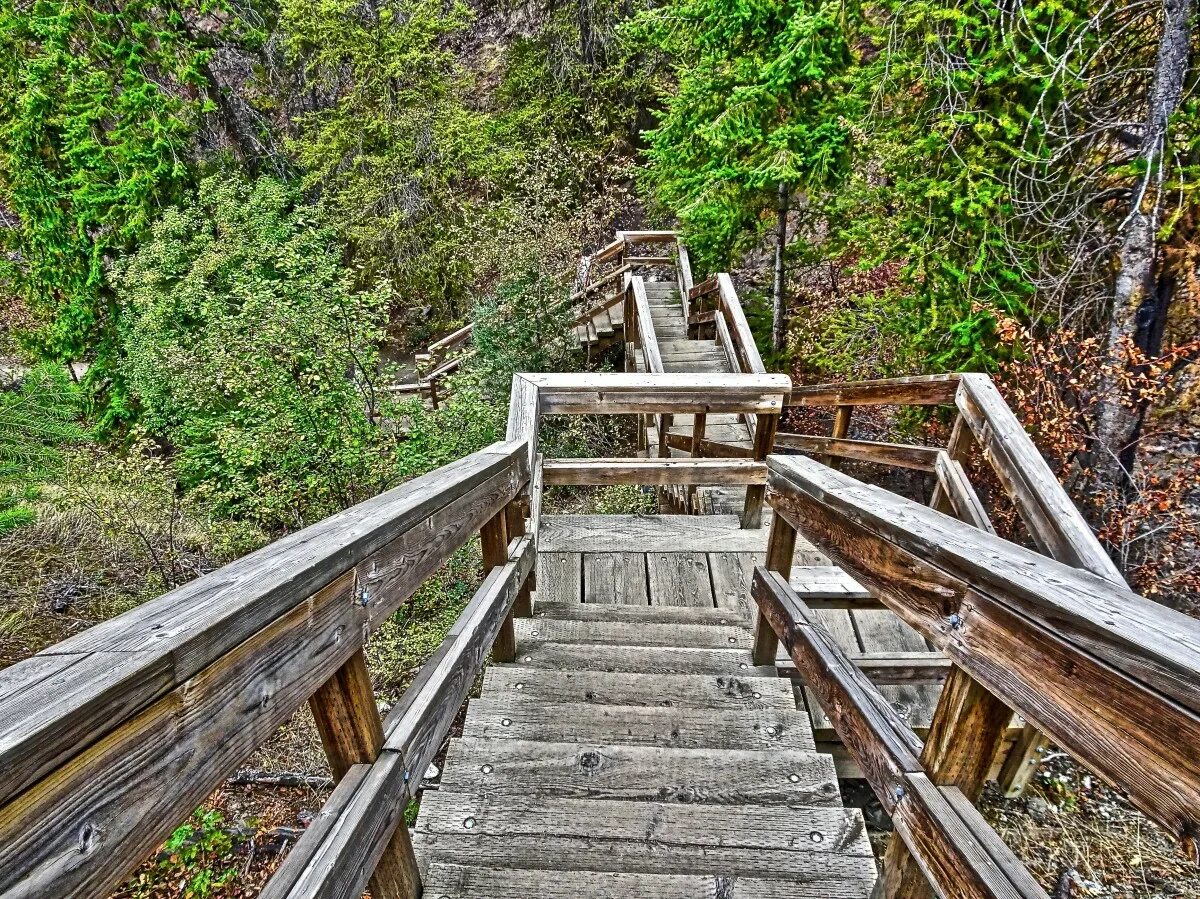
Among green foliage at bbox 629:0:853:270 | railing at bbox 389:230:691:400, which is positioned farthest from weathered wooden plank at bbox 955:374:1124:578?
railing at bbox 389:230:691:400

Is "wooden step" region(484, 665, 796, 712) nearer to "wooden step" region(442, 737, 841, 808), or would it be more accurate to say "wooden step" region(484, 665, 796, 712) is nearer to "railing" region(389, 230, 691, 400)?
"wooden step" region(442, 737, 841, 808)

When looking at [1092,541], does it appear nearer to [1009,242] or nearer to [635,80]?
[1009,242]

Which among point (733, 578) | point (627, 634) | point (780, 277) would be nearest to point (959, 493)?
point (733, 578)

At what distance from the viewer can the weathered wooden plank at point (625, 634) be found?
282 cm

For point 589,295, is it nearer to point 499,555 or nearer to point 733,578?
point 733,578

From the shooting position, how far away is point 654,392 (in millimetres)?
3465

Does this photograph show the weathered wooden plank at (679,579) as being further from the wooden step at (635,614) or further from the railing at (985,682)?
the railing at (985,682)

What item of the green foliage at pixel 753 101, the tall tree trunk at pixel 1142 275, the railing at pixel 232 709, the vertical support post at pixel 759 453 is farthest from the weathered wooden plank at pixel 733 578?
the green foliage at pixel 753 101

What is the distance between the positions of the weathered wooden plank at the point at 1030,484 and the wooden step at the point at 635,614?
4.75 feet

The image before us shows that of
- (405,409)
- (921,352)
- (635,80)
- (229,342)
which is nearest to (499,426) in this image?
(405,409)

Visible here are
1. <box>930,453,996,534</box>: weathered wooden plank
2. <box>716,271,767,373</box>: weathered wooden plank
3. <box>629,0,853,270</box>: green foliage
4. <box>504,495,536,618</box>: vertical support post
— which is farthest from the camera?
<box>716,271,767,373</box>: weathered wooden plank

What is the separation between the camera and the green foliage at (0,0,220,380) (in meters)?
10.1

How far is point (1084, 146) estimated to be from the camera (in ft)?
13.1

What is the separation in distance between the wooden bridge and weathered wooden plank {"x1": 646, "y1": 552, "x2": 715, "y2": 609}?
26 mm
